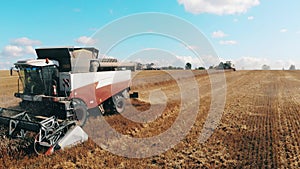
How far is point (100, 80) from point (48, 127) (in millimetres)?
3470

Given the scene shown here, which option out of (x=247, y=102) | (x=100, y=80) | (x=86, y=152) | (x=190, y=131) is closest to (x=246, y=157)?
(x=190, y=131)

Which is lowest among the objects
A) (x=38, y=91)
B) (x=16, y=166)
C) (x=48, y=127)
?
(x=16, y=166)

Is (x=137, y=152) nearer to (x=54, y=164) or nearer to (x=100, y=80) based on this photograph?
Answer: (x=54, y=164)

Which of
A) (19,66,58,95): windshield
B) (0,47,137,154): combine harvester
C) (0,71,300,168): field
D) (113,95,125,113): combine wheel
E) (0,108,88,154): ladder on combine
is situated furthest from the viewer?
(113,95,125,113): combine wheel

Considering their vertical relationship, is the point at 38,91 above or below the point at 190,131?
above

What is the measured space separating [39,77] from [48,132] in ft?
8.70

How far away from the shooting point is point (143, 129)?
307 inches

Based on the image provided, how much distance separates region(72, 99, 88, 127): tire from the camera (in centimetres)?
782

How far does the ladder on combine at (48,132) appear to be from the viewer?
18.9 ft

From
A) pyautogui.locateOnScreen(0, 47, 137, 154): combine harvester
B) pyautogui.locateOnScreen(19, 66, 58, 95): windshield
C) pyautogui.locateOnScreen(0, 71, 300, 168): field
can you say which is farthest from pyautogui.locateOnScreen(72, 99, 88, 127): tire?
pyautogui.locateOnScreen(19, 66, 58, 95): windshield

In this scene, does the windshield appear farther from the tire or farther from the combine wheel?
the combine wheel

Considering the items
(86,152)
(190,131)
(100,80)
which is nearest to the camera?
(86,152)

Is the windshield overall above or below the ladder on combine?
above

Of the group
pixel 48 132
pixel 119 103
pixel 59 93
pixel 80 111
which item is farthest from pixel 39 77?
pixel 119 103
